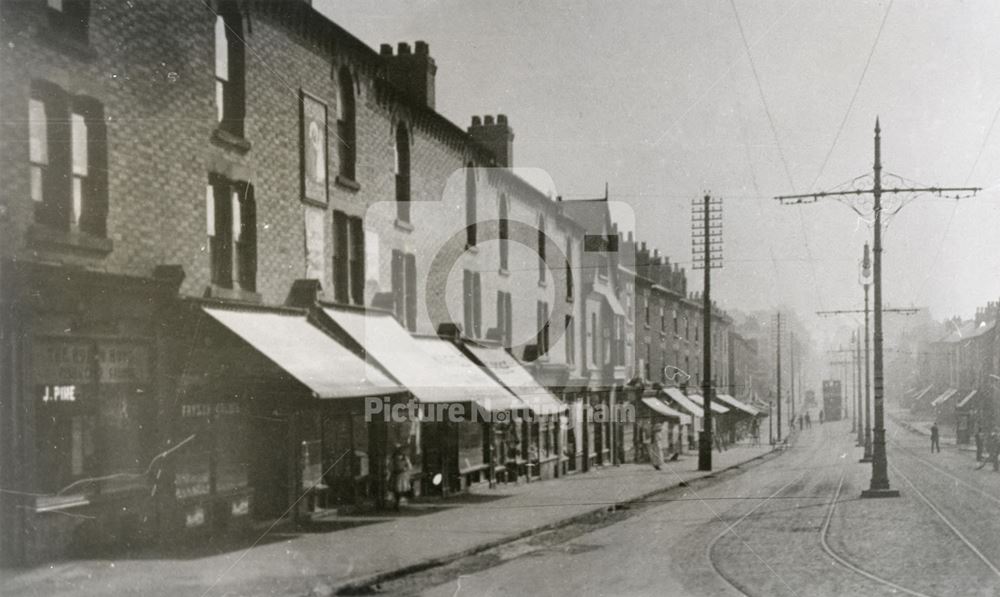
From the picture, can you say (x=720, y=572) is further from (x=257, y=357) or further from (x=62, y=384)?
(x=62, y=384)

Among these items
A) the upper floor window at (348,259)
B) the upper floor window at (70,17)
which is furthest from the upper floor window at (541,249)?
the upper floor window at (70,17)

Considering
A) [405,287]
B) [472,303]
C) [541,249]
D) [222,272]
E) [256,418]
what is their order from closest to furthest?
[222,272]
[256,418]
[405,287]
[472,303]
[541,249]

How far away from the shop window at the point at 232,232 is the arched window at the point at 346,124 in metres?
3.74

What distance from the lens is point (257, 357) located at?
15.1m

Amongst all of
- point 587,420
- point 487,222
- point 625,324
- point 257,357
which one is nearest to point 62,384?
point 257,357

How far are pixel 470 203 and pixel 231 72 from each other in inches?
448

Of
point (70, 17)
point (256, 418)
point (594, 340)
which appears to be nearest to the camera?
point (70, 17)

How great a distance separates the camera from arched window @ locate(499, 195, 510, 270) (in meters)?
29.5

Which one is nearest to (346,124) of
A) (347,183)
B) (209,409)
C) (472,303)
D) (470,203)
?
(347,183)

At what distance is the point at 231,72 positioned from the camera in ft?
54.1

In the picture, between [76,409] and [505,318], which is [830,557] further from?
[505,318]

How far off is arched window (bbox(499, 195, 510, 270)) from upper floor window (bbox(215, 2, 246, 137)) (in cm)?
1359

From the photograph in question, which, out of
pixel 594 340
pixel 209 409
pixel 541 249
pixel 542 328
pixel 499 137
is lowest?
pixel 209 409

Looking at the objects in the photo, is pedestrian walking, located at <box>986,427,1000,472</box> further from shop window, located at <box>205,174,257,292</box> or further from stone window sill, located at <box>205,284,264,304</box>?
shop window, located at <box>205,174,257,292</box>
